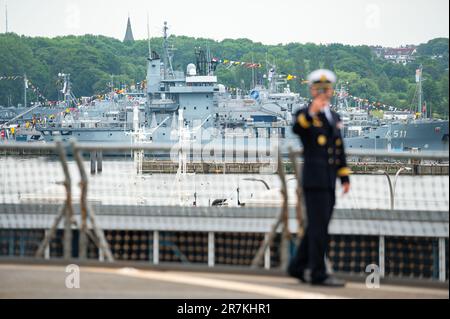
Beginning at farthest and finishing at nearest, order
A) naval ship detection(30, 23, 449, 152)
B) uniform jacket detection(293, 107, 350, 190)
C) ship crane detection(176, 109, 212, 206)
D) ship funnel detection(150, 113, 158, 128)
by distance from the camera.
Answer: ship funnel detection(150, 113, 158, 128) < naval ship detection(30, 23, 449, 152) < ship crane detection(176, 109, 212, 206) < uniform jacket detection(293, 107, 350, 190)

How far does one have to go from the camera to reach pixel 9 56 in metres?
133

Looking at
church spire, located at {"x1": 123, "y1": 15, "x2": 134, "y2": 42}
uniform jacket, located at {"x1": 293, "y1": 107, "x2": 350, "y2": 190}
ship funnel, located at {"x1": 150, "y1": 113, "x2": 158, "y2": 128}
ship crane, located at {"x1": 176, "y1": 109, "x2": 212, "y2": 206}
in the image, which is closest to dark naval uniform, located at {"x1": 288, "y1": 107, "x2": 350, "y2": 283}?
uniform jacket, located at {"x1": 293, "y1": 107, "x2": 350, "y2": 190}

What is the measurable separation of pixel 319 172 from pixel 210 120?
284 ft

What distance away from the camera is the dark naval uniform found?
8.86 m

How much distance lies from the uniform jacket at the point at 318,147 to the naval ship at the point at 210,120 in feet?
261

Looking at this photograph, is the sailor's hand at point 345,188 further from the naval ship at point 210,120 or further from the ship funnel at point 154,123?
the ship funnel at point 154,123

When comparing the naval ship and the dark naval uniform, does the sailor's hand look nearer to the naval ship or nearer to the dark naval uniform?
the dark naval uniform

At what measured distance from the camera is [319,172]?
8.88 metres

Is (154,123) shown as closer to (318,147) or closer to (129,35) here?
(129,35)

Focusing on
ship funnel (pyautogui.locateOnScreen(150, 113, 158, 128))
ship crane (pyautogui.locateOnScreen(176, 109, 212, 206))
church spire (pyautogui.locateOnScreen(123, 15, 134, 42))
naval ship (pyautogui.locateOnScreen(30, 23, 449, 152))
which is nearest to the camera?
ship crane (pyautogui.locateOnScreen(176, 109, 212, 206))

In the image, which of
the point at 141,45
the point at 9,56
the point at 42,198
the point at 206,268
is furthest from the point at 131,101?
the point at 206,268

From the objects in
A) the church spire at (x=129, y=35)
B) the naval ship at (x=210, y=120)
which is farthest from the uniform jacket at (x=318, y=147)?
the church spire at (x=129, y=35)
